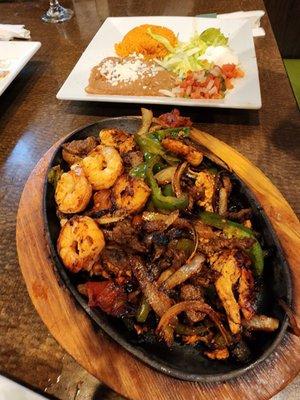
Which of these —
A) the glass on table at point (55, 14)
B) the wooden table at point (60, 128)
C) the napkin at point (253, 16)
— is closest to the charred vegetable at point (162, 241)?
the wooden table at point (60, 128)

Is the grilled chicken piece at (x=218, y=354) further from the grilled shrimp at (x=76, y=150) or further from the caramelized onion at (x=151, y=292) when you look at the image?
the grilled shrimp at (x=76, y=150)

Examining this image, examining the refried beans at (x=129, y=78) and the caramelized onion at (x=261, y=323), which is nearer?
the caramelized onion at (x=261, y=323)

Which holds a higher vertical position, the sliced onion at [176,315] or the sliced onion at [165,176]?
the sliced onion at [165,176]

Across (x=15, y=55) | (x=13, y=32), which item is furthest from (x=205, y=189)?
(x=13, y=32)

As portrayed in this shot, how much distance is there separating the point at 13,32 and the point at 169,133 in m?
2.04

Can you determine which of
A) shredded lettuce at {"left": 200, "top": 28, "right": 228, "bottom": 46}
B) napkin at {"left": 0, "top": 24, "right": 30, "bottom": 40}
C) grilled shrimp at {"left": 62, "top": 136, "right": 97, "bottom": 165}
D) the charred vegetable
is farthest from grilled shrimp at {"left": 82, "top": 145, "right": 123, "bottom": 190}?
napkin at {"left": 0, "top": 24, "right": 30, "bottom": 40}

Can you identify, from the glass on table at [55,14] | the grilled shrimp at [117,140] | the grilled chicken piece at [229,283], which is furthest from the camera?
the glass on table at [55,14]

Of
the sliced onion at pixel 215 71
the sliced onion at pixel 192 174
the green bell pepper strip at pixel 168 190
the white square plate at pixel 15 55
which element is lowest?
the green bell pepper strip at pixel 168 190

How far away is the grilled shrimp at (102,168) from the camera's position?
137 cm

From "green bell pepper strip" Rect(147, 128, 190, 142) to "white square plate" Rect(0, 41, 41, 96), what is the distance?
1211mm

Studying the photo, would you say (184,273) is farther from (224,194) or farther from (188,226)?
(224,194)

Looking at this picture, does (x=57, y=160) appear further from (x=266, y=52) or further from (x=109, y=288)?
(x=266, y=52)

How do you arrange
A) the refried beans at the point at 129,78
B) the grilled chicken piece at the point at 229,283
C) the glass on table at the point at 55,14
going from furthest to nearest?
the glass on table at the point at 55,14 < the refried beans at the point at 129,78 < the grilled chicken piece at the point at 229,283

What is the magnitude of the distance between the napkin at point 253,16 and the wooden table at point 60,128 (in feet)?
0.24
